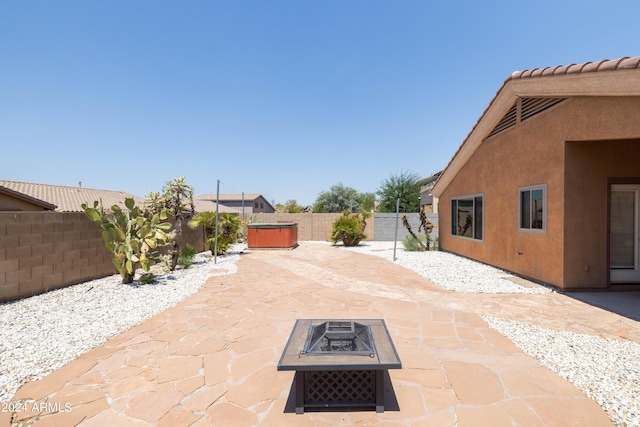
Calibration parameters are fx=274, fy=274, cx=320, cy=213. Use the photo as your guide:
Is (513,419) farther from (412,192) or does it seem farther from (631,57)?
(412,192)

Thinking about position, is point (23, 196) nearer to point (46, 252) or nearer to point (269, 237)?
point (46, 252)

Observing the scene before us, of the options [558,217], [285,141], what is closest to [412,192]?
[285,141]

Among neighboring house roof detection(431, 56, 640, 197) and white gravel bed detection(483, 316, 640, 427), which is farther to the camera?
neighboring house roof detection(431, 56, 640, 197)

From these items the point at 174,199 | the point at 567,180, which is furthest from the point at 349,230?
the point at 567,180

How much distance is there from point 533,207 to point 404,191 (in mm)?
20763

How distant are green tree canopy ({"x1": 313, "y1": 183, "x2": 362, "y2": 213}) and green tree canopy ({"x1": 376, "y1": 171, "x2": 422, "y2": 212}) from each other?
992cm

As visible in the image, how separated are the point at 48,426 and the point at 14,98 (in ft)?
41.5

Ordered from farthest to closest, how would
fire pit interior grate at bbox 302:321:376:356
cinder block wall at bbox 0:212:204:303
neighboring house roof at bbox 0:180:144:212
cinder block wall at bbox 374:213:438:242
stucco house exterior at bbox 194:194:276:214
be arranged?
stucco house exterior at bbox 194:194:276:214
cinder block wall at bbox 374:213:438:242
neighboring house roof at bbox 0:180:144:212
cinder block wall at bbox 0:212:204:303
fire pit interior grate at bbox 302:321:376:356

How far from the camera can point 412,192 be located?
27.5 meters

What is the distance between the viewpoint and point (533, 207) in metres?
7.00

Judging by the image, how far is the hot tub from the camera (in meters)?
14.7

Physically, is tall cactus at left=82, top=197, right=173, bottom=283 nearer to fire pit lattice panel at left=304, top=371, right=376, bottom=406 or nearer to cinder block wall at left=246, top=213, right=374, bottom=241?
fire pit lattice panel at left=304, top=371, right=376, bottom=406

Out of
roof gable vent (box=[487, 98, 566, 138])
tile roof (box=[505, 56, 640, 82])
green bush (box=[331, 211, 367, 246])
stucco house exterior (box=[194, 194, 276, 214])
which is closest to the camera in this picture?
tile roof (box=[505, 56, 640, 82])

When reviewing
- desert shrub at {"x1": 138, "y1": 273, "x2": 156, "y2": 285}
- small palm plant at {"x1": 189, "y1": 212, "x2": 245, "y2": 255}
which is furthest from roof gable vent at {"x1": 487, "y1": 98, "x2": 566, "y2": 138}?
small palm plant at {"x1": 189, "y1": 212, "x2": 245, "y2": 255}
